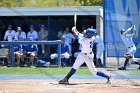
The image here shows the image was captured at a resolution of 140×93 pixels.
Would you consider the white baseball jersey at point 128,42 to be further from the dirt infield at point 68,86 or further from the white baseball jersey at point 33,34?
the dirt infield at point 68,86

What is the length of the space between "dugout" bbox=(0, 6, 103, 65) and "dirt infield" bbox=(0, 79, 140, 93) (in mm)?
8138

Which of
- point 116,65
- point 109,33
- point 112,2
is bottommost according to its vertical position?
point 116,65

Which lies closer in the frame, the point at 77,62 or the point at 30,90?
the point at 30,90

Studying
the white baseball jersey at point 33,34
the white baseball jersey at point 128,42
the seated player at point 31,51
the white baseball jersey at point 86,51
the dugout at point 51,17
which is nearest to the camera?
the white baseball jersey at point 86,51

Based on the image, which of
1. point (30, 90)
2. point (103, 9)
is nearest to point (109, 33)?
point (103, 9)

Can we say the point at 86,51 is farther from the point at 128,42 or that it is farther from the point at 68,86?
the point at 128,42

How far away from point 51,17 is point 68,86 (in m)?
11.9

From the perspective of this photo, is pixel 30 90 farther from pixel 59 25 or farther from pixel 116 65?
pixel 59 25

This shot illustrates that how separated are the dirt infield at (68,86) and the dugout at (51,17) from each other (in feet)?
26.7

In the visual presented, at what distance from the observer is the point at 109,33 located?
69.0 feet

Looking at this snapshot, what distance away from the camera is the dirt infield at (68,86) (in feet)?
37.2

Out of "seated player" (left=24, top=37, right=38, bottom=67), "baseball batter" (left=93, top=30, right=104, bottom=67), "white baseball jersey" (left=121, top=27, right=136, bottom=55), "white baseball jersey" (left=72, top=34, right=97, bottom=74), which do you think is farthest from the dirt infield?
"baseball batter" (left=93, top=30, right=104, bottom=67)

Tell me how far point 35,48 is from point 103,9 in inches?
148

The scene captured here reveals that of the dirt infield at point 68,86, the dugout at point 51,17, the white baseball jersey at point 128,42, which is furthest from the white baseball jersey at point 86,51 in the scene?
the dugout at point 51,17
